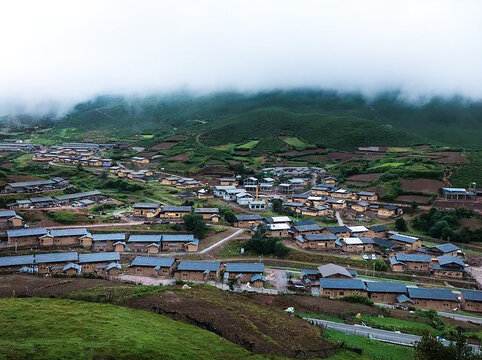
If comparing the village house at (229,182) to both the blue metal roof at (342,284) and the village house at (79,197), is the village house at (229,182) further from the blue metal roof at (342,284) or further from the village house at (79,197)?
the blue metal roof at (342,284)

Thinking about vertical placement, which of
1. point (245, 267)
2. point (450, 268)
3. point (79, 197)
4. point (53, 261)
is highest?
point (79, 197)

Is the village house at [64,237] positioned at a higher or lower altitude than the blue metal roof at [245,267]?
higher

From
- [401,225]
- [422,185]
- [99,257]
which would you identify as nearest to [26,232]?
[99,257]

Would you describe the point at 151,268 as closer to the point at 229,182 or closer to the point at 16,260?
the point at 16,260

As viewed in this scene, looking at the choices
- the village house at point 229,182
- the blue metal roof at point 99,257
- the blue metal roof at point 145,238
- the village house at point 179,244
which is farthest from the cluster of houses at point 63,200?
the village house at point 229,182

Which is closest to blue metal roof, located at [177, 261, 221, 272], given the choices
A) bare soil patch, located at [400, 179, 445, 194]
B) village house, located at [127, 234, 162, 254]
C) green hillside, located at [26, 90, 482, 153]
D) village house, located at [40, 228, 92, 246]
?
village house, located at [127, 234, 162, 254]

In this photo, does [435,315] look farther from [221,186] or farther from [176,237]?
[221,186]

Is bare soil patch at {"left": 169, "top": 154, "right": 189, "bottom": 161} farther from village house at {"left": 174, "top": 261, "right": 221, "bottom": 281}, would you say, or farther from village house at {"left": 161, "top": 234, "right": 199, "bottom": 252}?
village house at {"left": 174, "top": 261, "right": 221, "bottom": 281}
